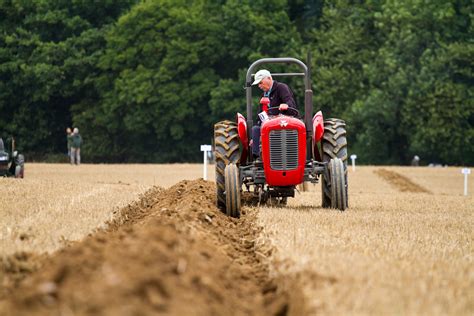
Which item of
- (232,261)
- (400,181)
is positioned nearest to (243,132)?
(232,261)

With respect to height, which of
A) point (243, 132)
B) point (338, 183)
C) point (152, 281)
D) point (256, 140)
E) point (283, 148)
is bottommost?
point (152, 281)

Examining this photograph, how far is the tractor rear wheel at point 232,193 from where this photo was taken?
13.1 meters

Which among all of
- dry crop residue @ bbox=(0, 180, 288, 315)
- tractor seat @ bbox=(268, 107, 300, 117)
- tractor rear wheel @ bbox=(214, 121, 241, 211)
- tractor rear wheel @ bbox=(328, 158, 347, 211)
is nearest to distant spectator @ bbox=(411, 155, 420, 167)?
tractor rear wheel @ bbox=(328, 158, 347, 211)

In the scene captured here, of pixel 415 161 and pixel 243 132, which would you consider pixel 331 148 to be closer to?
pixel 243 132

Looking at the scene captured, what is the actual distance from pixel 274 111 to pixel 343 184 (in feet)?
5.05

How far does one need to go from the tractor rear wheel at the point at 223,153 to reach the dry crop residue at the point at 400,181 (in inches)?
764

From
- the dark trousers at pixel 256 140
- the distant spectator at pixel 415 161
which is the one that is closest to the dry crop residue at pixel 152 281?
the dark trousers at pixel 256 140

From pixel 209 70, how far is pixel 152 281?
55765 millimetres

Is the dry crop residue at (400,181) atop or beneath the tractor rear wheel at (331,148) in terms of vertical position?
beneath

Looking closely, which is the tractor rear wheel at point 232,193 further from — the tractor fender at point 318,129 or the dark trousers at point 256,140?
the tractor fender at point 318,129

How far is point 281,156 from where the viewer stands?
13.5 meters

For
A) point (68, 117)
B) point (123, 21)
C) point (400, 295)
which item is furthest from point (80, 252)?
point (68, 117)

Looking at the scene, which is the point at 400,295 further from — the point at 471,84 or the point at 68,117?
the point at 68,117

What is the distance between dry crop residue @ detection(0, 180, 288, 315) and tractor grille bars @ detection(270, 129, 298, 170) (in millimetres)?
4719
